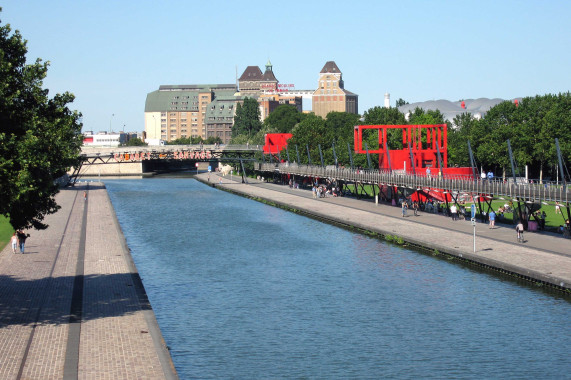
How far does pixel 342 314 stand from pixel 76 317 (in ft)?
40.8

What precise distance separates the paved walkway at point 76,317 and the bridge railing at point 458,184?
2895cm

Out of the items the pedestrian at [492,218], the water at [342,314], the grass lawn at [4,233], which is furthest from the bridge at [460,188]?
the grass lawn at [4,233]

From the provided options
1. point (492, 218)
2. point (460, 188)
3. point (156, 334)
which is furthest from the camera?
point (460, 188)

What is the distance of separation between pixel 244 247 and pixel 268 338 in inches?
1118

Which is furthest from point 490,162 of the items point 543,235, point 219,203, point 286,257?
point 286,257

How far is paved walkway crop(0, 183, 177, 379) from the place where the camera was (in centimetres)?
2539

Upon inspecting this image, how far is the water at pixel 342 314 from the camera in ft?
95.1

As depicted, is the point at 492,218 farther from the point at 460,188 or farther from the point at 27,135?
the point at 27,135

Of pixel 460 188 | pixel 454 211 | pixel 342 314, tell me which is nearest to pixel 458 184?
pixel 460 188

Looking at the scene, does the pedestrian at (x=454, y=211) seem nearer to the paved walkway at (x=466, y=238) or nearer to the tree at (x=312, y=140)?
the paved walkway at (x=466, y=238)

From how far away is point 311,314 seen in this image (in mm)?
36781

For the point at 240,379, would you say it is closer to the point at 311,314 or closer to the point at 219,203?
the point at 311,314

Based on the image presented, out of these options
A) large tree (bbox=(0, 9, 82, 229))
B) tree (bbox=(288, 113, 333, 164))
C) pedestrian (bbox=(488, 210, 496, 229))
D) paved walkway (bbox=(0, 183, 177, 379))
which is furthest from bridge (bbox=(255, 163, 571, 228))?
large tree (bbox=(0, 9, 82, 229))

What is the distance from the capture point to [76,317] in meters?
32.0
